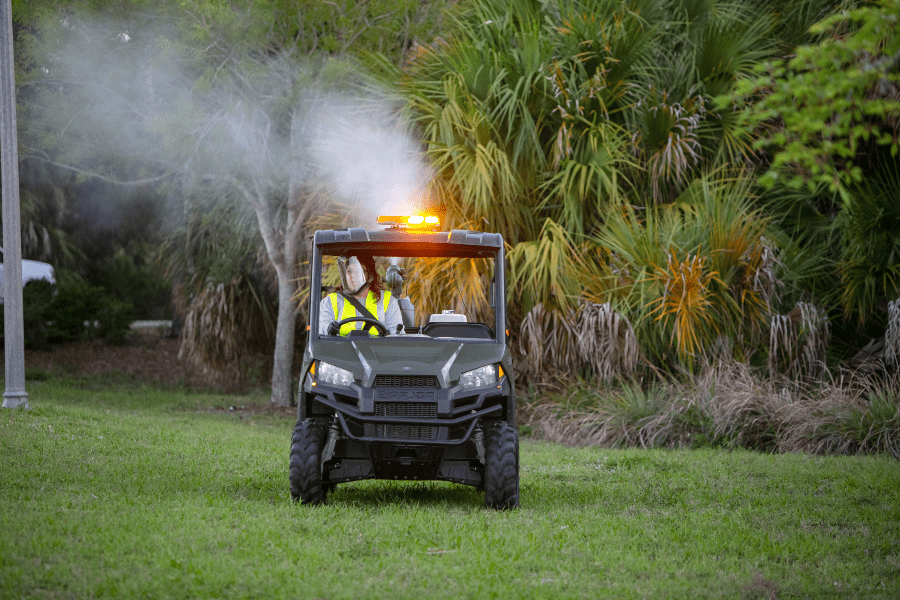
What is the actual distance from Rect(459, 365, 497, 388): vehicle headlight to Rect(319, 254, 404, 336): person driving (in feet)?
2.74

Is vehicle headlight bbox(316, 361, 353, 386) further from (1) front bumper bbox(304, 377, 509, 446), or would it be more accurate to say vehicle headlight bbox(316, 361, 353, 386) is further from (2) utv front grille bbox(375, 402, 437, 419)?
(2) utv front grille bbox(375, 402, 437, 419)

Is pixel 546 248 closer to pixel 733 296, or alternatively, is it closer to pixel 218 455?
pixel 733 296

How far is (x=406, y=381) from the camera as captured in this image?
5.72 meters

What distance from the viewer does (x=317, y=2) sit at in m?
12.6

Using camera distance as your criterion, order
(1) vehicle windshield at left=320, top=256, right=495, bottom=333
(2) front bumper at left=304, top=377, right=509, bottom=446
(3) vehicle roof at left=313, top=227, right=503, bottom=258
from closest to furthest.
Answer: (2) front bumper at left=304, top=377, right=509, bottom=446, (3) vehicle roof at left=313, top=227, right=503, bottom=258, (1) vehicle windshield at left=320, top=256, right=495, bottom=333

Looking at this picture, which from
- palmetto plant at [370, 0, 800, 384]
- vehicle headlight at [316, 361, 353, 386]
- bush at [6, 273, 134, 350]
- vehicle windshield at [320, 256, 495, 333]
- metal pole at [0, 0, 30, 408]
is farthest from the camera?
bush at [6, 273, 134, 350]

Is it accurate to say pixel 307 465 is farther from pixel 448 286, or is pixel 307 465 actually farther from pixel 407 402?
pixel 448 286

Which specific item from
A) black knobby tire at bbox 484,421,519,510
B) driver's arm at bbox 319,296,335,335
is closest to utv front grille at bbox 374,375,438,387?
black knobby tire at bbox 484,421,519,510

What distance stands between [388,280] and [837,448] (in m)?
5.52

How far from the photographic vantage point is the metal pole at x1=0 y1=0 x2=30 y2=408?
9.95 metres

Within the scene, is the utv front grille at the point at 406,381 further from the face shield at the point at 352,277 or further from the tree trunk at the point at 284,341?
the tree trunk at the point at 284,341

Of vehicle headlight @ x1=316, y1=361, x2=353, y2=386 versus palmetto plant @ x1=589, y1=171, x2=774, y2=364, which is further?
palmetto plant @ x1=589, y1=171, x2=774, y2=364

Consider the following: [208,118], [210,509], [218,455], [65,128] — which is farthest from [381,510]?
[65,128]

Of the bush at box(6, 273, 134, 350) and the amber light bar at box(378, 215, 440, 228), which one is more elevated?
the amber light bar at box(378, 215, 440, 228)
